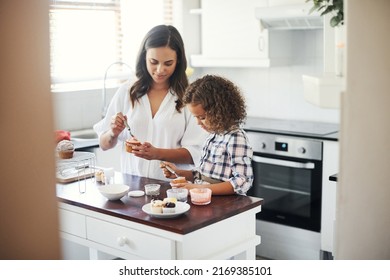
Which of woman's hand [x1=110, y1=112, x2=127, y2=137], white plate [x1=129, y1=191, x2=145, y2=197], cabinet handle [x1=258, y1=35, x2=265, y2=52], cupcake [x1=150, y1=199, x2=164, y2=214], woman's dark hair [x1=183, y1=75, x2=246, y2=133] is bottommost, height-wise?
white plate [x1=129, y1=191, x2=145, y2=197]

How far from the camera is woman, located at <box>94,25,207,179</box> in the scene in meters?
2.39

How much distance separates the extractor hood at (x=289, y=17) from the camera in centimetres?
328

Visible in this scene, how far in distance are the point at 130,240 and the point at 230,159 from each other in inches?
18.7

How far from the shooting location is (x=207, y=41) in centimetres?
394

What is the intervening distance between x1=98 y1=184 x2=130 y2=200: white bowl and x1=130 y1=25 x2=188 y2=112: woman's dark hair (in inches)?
19.0

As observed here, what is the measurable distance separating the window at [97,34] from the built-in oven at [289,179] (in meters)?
1.13

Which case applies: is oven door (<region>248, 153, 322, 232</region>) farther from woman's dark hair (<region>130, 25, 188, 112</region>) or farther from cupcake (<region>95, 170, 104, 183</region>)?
cupcake (<region>95, 170, 104, 183</region>)

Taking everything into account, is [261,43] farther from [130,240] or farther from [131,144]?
[130,240]

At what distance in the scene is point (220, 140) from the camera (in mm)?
2154

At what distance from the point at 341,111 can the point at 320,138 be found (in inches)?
95.7
